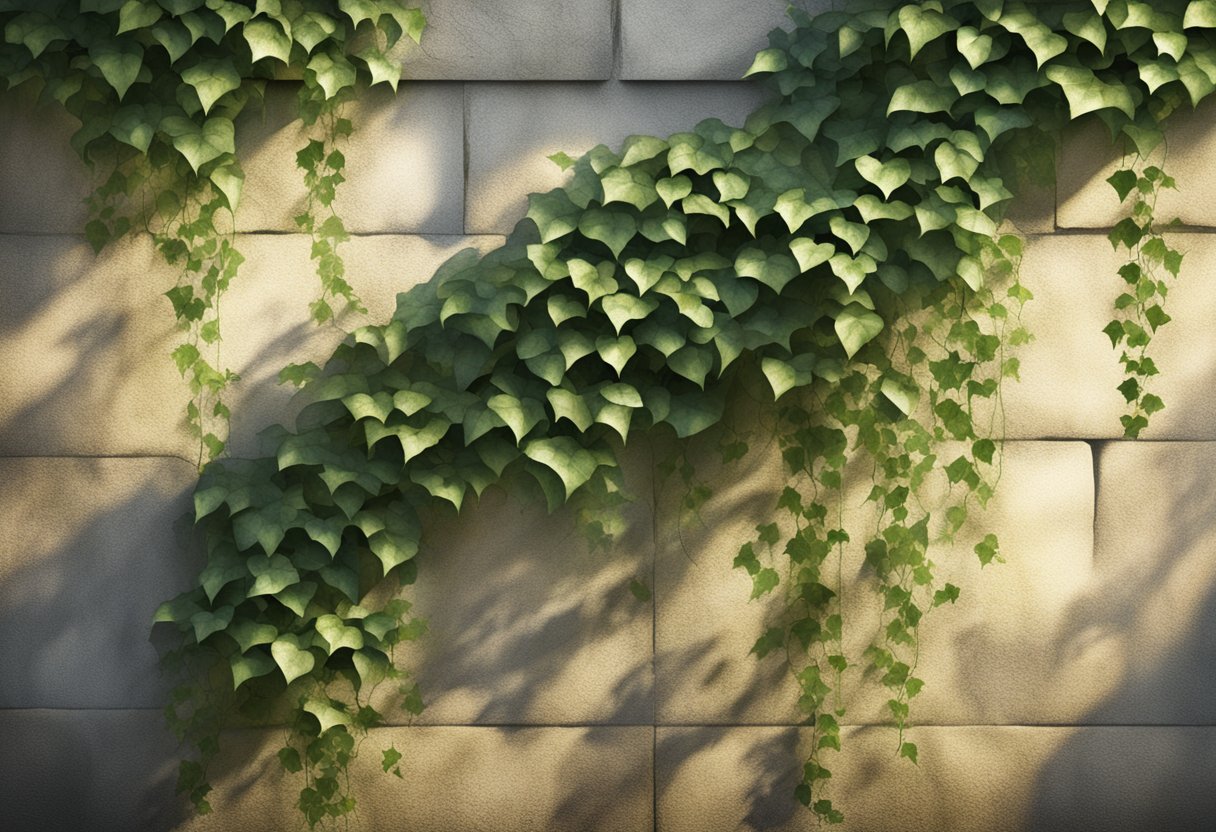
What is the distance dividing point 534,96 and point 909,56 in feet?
3.47

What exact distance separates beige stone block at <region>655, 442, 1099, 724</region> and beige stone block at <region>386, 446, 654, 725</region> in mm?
94

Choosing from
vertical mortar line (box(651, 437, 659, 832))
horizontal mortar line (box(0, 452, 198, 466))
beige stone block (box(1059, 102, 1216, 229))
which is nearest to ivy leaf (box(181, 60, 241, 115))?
horizontal mortar line (box(0, 452, 198, 466))

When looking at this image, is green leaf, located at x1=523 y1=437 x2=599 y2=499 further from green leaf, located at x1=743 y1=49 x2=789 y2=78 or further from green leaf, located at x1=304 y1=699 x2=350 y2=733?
green leaf, located at x1=743 y1=49 x2=789 y2=78

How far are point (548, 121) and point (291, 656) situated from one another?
1.67m

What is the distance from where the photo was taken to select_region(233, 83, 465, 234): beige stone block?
11.5 feet

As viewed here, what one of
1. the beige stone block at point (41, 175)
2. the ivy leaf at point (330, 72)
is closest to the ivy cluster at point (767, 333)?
the ivy leaf at point (330, 72)

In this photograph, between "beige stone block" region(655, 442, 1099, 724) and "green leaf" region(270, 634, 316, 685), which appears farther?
"beige stone block" region(655, 442, 1099, 724)

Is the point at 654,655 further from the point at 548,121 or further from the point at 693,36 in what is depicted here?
the point at 693,36

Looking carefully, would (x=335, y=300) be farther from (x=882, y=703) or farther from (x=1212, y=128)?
(x=1212, y=128)

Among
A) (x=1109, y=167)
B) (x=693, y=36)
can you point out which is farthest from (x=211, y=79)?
(x=1109, y=167)

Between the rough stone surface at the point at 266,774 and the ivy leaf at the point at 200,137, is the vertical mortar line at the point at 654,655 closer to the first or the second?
the rough stone surface at the point at 266,774

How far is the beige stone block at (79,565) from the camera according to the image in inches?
139

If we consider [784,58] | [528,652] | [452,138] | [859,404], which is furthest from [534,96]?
[528,652]

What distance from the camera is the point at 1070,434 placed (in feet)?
11.6
